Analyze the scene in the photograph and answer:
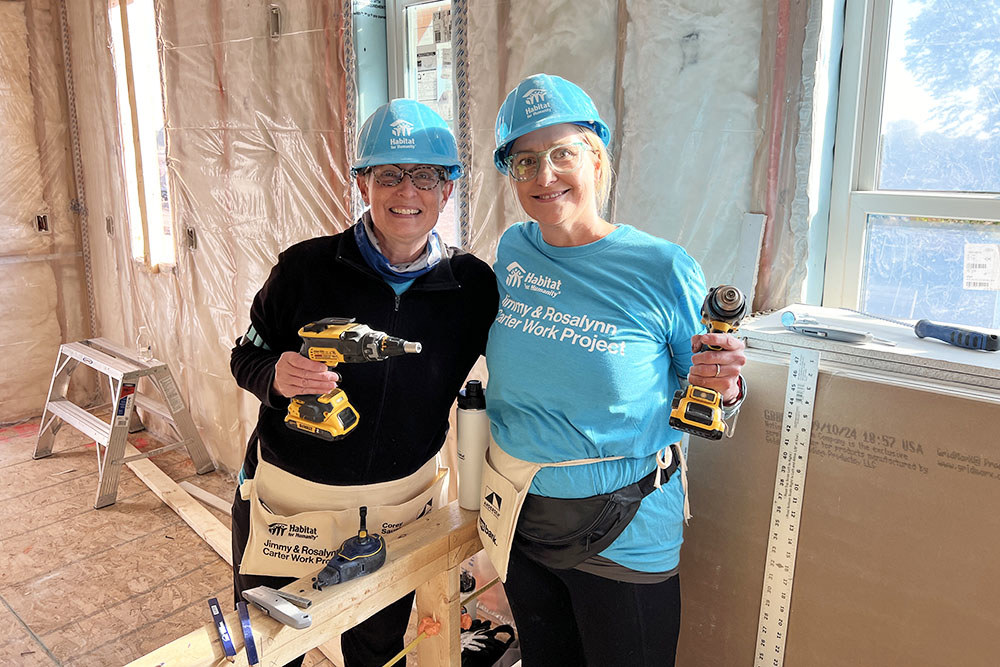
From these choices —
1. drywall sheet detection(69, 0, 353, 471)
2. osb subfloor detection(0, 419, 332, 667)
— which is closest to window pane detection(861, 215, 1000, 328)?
drywall sheet detection(69, 0, 353, 471)

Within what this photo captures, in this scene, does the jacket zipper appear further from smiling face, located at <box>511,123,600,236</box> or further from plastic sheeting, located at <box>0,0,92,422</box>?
plastic sheeting, located at <box>0,0,92,422</box>

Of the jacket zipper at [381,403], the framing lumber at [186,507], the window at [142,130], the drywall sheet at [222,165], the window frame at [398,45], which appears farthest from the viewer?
the window at [142,130]

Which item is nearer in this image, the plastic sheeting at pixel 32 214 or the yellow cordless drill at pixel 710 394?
the yellow cordless drill at pixel 710 394

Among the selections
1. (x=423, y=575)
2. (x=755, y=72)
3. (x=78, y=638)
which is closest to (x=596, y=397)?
(x=423, y=575)

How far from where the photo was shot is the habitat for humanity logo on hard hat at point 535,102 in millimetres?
1224

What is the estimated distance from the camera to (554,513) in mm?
1278

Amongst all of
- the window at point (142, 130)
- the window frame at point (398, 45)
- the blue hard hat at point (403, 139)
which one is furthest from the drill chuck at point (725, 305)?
the window at point (142, 130)

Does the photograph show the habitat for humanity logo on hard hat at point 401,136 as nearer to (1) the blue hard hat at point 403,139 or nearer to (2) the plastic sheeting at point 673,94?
(1) the blue hard hat at point 403,139

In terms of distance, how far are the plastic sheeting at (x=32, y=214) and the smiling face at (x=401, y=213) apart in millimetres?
4049

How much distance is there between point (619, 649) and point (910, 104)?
128 centimetres

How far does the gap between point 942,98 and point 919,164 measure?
0.45ft

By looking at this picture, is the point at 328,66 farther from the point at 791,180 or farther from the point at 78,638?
the point at 78,638

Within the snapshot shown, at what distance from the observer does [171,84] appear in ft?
11.8

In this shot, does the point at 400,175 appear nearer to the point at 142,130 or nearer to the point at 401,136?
the point at 401,136
